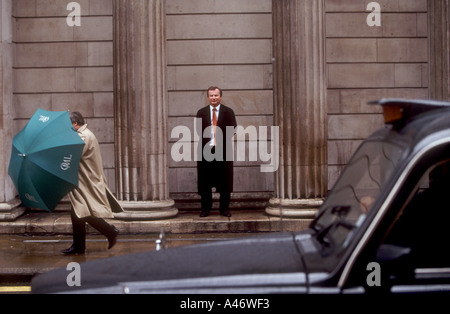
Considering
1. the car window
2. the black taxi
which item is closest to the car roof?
the black taxi

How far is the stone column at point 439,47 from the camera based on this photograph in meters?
12.4

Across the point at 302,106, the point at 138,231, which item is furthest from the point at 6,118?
the point at 302,106

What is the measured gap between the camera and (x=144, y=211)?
11.6m

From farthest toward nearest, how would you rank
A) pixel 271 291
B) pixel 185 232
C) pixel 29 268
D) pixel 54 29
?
pixel 54 29 < pixel 185 232 < pixel 29 268 < pixel 271 291

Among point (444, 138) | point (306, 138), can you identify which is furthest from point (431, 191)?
point (306, 138)

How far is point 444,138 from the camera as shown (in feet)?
8.50

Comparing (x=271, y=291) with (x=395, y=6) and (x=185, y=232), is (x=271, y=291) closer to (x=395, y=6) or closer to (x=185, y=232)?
(x=185, y=232)

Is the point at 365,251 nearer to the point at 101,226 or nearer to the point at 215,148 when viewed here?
the point at 101,226

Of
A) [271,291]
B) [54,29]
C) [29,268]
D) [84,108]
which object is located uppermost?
[54,29]

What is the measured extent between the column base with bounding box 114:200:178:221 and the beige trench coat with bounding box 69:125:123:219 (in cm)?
237

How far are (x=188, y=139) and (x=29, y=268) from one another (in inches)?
202

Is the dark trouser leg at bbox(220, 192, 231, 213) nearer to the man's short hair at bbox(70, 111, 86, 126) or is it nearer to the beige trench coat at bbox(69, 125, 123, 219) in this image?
the beige trench coat at bbox(69, 125, 123, 219)

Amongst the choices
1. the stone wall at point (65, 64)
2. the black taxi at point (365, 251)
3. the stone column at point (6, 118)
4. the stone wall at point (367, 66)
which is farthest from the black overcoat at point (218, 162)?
the black taxi at point (365, 251)

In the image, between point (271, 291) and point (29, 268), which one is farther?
point (29, 268)
